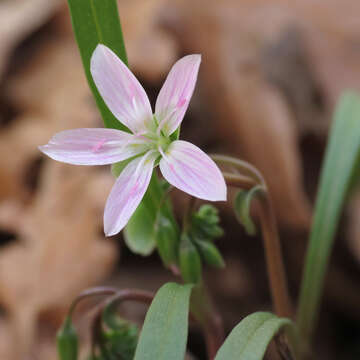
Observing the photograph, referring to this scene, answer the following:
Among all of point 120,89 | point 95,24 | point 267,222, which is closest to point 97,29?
point 95,24

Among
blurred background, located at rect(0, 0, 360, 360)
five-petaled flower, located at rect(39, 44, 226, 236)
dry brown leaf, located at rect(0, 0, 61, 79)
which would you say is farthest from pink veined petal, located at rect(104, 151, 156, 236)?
dry brown leaf, located at rect(0, 0, 61, 79)

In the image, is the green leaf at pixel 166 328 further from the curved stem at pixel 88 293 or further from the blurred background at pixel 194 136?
the blurred background at pixel 194 136

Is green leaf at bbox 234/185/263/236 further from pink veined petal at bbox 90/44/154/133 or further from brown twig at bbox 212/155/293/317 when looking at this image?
pink veined petal at bbox 90/44/154/133

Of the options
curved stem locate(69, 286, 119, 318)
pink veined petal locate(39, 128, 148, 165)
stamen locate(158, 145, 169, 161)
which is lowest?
curved stem locate(69, 286, 119, 318)

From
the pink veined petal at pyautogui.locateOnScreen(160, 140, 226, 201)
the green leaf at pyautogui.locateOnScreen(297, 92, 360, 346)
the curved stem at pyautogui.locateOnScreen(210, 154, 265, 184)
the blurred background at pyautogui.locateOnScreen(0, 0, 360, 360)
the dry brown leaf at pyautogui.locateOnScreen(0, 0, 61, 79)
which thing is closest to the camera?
the pink veined petal at pyautogui.locateOnScreen(160, 140, 226, 201)

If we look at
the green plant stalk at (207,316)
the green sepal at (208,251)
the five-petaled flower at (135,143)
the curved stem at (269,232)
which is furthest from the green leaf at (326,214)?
the five-petaled flower at (135,143)

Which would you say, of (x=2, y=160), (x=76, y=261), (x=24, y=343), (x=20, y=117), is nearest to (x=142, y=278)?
(x=76, y=261)
